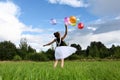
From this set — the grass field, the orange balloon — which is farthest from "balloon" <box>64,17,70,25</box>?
the grass field

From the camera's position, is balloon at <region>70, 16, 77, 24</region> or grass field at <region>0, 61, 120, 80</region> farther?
balloon at <region>70, 16, 77, 24</region>

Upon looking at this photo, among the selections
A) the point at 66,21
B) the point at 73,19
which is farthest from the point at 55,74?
the point at 73,19

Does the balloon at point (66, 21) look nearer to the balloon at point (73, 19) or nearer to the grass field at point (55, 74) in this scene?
the balloon at point (73, 19)

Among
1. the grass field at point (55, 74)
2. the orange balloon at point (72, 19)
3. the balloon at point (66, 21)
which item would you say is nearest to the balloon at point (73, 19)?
the orange balloon at point (72, 19)

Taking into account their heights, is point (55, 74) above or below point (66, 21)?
below

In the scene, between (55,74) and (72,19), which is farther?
(72,19)

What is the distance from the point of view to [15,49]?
84188 millimetres

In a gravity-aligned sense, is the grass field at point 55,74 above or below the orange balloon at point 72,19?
below

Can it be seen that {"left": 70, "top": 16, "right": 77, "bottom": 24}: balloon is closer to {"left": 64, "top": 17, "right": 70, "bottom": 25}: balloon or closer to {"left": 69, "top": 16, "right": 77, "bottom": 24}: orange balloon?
{"left": 69, "top": 16, "right": 77, "bottom": 24}: orange balloon

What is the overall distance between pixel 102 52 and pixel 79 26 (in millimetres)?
68675

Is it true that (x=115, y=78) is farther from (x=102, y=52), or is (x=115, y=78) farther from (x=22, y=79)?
(x=102, y=52)

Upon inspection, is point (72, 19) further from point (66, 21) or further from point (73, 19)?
point (66, 21)

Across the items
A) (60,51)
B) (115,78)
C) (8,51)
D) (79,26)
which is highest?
(8,51)

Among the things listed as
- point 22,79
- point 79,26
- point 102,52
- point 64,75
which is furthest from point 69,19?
point 102,52
